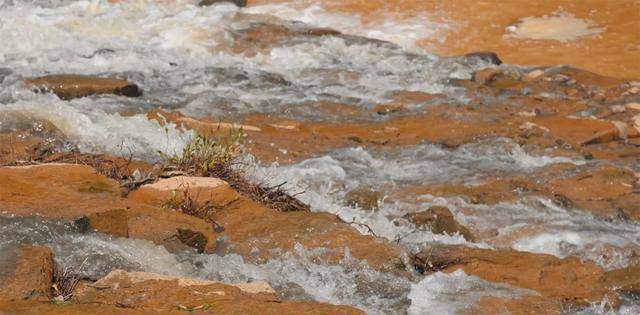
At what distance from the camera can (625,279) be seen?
3.73m

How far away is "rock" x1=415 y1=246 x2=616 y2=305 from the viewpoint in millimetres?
3564

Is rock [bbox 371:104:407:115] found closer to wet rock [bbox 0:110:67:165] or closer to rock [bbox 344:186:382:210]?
rock [bbox 344:186:382:210]

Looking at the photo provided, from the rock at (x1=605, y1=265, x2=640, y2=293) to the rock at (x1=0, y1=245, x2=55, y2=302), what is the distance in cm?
251

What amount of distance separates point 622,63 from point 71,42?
702 centimetres

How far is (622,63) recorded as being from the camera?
400 inches

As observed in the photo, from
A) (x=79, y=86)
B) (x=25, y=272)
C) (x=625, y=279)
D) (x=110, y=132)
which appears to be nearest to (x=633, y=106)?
(x=625, y=279)

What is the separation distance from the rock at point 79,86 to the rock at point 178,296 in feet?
15.9

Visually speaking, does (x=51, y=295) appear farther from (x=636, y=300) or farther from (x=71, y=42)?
(x=71, y=42)

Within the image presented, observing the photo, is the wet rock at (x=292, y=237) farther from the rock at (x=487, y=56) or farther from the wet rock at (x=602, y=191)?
the rock at (x=487, y=56)

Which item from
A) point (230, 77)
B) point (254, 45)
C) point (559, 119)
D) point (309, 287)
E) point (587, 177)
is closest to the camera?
point (309, 287)

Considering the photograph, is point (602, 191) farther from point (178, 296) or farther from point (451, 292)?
point (178, 296)

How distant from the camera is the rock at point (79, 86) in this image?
7121 mm

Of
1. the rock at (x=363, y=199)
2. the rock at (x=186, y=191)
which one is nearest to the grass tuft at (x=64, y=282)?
the rock at (x=186, y=191)

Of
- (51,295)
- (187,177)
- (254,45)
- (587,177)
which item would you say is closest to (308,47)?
(254,45)
